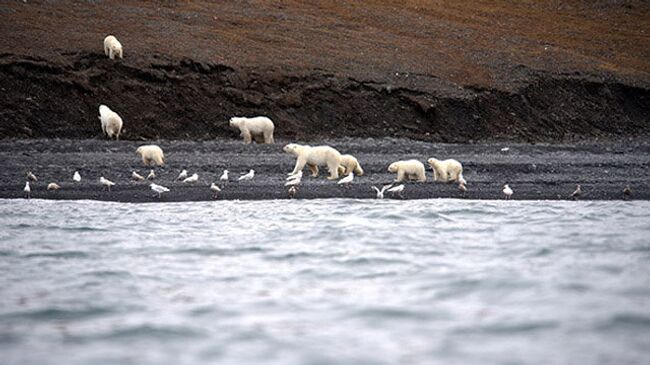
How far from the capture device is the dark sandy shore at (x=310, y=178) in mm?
18422

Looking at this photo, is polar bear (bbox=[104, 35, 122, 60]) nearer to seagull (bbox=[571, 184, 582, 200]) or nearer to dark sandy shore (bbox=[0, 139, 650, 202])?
dark sandy shore (bbox=[0, 139, 650, 202])

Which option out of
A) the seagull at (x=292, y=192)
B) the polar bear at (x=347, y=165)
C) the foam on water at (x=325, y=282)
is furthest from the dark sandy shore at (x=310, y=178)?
the foam on water at (x=325, y=282)

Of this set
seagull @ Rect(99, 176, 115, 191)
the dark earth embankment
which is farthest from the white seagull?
the dark earth embankment

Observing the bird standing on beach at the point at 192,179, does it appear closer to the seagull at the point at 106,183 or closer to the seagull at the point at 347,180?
the seagull at the point at 106,183

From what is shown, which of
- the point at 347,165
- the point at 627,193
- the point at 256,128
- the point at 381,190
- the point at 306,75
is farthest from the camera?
the point at 306,75

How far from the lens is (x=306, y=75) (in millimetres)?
28656

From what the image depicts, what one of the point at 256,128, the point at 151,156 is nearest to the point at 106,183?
the point at 151,156

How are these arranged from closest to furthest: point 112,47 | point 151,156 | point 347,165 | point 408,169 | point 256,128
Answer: point 408,169
point 347,165
point 151,156
point 256,128
point 112,47

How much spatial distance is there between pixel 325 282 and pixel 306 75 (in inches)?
672

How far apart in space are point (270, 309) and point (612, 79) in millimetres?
23756

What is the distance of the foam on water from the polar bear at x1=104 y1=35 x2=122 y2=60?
10603 millimetres

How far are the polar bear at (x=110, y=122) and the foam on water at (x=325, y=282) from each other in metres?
7.20

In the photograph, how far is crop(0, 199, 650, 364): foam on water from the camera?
935 centimetres

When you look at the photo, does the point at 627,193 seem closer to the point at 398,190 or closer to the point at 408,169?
the point at 408,169
